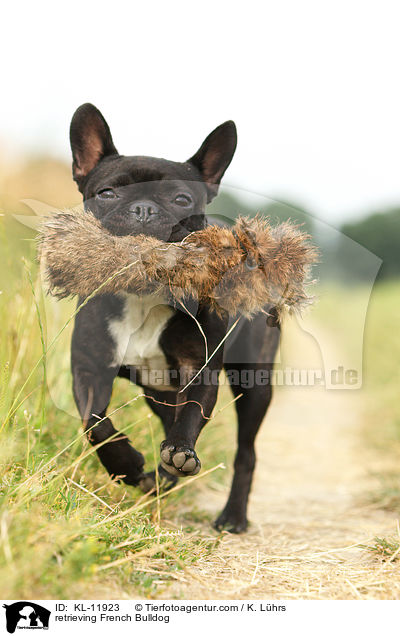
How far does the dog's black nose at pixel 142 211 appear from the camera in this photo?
311 cm

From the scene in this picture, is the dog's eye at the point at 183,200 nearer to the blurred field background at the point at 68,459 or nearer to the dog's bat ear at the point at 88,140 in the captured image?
the blurred field background at the point at 68,459

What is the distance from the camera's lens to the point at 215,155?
3660 millimetres

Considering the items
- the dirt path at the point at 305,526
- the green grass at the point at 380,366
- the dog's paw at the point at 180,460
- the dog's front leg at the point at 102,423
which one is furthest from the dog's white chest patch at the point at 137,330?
the dirt path at the point at 305,526

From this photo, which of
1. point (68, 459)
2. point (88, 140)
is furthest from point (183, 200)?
point (68, 459)

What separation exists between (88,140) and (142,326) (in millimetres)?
1152

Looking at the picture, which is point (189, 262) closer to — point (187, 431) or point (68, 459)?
point (187, 431)

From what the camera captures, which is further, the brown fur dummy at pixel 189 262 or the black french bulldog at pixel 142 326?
the black french bulldog at pixel 142 326

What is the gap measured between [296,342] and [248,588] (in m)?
1.86

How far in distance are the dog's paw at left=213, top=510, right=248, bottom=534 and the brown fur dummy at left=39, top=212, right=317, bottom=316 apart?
1.62 metres

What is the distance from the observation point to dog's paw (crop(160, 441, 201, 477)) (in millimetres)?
2756

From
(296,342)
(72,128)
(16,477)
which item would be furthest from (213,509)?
(72,128)
